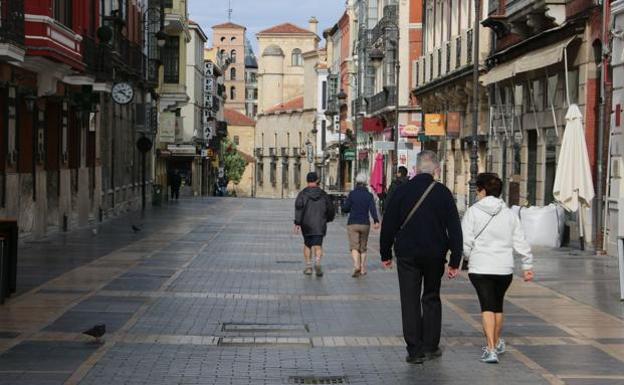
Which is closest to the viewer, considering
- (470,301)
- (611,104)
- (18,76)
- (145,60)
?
(470,301)

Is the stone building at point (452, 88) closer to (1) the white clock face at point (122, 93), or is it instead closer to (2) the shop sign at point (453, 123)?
(2) the shop sign at point (453, 123)

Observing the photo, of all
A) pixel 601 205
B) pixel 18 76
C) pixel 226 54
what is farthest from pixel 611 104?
pixel 226 54

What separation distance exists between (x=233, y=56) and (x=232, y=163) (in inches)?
1817

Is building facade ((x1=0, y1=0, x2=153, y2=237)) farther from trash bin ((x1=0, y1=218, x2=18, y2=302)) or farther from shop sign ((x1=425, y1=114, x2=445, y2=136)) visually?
shop sign ((x1=425, y1=114, x2=445, y2=136))

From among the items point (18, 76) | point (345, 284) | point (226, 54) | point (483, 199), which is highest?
point (226, 54)

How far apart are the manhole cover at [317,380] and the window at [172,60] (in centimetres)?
6002

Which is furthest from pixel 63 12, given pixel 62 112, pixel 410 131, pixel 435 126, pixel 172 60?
pixel 172 60

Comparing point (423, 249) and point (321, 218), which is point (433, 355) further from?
point (321, 218)

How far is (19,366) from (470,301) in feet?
24.9

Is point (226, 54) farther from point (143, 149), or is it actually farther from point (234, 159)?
point (143, 149)

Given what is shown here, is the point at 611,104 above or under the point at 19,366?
above

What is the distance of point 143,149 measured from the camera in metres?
47.7

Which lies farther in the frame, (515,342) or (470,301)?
(470,301)

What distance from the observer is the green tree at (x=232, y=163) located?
14307cm
